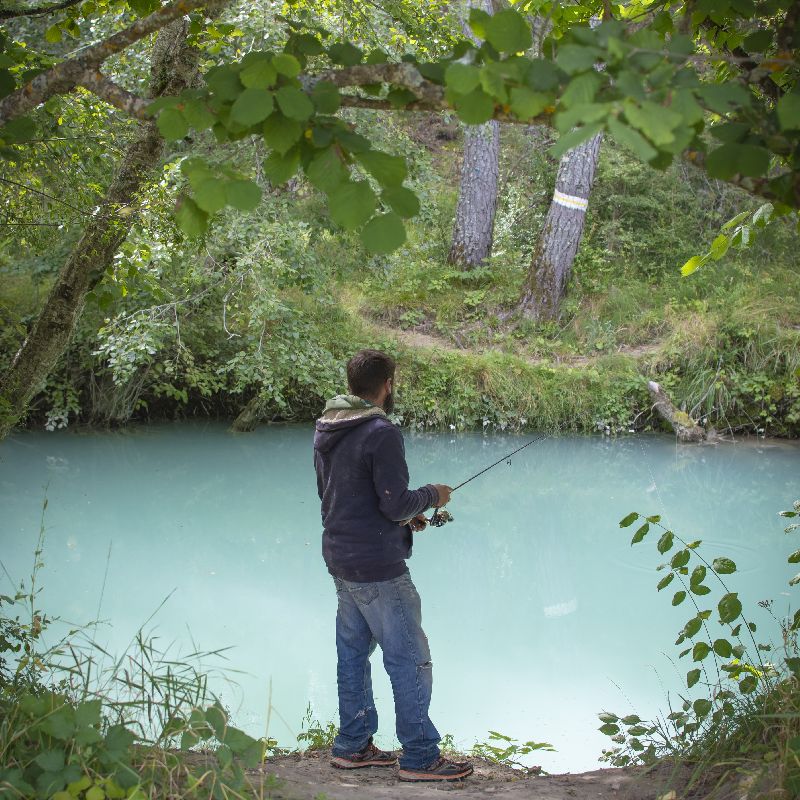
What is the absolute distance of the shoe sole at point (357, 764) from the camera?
10.5 ft

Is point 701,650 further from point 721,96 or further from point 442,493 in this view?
point 721,96

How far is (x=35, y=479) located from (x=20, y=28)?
3.68 m

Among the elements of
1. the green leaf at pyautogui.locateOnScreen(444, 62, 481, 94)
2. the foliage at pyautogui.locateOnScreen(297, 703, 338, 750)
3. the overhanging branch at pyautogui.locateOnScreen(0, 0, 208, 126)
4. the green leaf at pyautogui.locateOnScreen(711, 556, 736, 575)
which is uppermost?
the overhanging branch at pyautogui.locateOnScreen(0, 0, 208, 126)

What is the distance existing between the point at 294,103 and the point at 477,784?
2306 millimetres

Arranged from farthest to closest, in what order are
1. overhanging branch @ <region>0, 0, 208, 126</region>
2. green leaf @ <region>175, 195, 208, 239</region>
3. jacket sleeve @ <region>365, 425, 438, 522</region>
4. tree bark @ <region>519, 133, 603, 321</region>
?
tree bark @ <region>519, 133, 603, 321</region>, jacket sleeve @ <region>365, 425, 438, 522</region>, overhanging branch @ <region>0, 0, 208, 126</region>, green leaf @ <region>175, 195, 208, 239</region>

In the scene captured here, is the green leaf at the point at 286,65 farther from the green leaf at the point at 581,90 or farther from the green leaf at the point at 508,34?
the green leaf at the point at 581,90

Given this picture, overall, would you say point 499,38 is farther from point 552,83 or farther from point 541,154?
point 541,154

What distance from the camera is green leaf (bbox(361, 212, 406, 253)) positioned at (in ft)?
5.21

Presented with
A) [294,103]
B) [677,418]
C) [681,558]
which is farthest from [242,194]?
[677,418]

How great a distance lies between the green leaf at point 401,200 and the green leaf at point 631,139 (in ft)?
1.30

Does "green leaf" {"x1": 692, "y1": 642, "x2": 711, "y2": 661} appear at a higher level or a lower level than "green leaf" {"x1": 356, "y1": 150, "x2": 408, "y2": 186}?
lower

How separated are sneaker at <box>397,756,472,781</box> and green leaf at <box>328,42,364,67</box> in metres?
2.24

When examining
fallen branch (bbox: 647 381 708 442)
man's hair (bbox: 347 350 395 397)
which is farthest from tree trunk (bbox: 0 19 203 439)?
fallen branch (bbox: 647 381 708 442)

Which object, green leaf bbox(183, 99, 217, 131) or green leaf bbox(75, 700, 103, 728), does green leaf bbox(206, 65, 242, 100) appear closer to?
green leaf bbox(183, 99, 217, 131)
